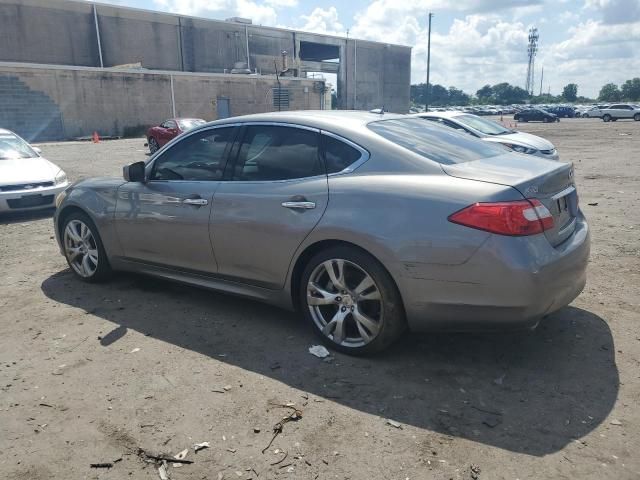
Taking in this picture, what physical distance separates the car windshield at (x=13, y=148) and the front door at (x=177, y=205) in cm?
610

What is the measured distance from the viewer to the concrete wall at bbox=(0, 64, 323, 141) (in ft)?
105

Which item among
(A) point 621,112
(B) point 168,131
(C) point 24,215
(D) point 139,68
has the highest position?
(D) point 139,68

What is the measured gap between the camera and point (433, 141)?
3953 millimetres

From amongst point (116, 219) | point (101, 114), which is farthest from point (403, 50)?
point (116, 219)

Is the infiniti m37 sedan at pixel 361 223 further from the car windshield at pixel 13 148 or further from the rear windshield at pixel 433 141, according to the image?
the car windshield at pixel 13 148

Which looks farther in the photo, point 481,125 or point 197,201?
point 481,125

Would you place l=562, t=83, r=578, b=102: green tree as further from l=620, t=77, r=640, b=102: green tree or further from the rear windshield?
the rear windshield

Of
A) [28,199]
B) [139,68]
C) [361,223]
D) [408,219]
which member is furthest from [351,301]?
[139,68]

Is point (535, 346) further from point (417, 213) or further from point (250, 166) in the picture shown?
point (250, 166)

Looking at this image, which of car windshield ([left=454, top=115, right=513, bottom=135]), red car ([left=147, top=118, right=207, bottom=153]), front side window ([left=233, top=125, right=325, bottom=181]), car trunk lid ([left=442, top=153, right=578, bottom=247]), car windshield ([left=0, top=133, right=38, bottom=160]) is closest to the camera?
car trunk lid ([left=442, top=153, right=578, bottom=247])

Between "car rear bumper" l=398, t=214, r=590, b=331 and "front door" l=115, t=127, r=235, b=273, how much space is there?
1.78m

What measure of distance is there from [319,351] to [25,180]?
23.8ft

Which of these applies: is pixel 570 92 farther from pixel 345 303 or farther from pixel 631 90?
pixel 345 303

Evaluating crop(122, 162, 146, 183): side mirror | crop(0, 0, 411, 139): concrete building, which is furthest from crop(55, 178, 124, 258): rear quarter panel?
crop(0, 0, 411, 139): concrete building
